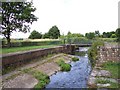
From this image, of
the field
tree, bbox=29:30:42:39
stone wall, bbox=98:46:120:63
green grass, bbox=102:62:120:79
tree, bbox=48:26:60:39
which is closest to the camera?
green grass, bbox=102:62:120:79

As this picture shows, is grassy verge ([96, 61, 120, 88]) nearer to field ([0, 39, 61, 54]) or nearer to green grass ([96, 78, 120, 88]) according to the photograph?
green grass ([96, 78, 120, 88])

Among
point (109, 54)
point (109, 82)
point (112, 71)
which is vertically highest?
point (109, 54)

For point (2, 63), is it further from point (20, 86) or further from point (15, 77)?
point (20, 86)

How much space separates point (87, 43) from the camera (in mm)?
74562

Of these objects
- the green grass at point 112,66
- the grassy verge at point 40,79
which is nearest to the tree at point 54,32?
the green grass at point 112,66

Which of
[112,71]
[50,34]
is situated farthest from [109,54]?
[50,34]

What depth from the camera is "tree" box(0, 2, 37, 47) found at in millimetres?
41719

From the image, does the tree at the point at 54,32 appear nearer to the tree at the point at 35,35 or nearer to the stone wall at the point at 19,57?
the tree at the point at 35,35

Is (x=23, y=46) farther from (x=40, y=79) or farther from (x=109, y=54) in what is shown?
(x=40, y=79)

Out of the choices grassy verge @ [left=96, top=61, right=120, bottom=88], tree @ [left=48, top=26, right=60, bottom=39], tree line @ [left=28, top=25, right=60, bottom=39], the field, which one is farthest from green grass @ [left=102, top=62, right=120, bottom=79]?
tree @ [left=48, top=26, right=60, bottom=39]

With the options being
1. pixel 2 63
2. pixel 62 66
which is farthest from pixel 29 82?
pixel 62 66

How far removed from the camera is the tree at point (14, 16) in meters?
41.7

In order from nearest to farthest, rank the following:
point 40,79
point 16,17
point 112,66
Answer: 1. point 40,79
2. point 112,66
3. point 16,17

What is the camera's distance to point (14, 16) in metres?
42.5
